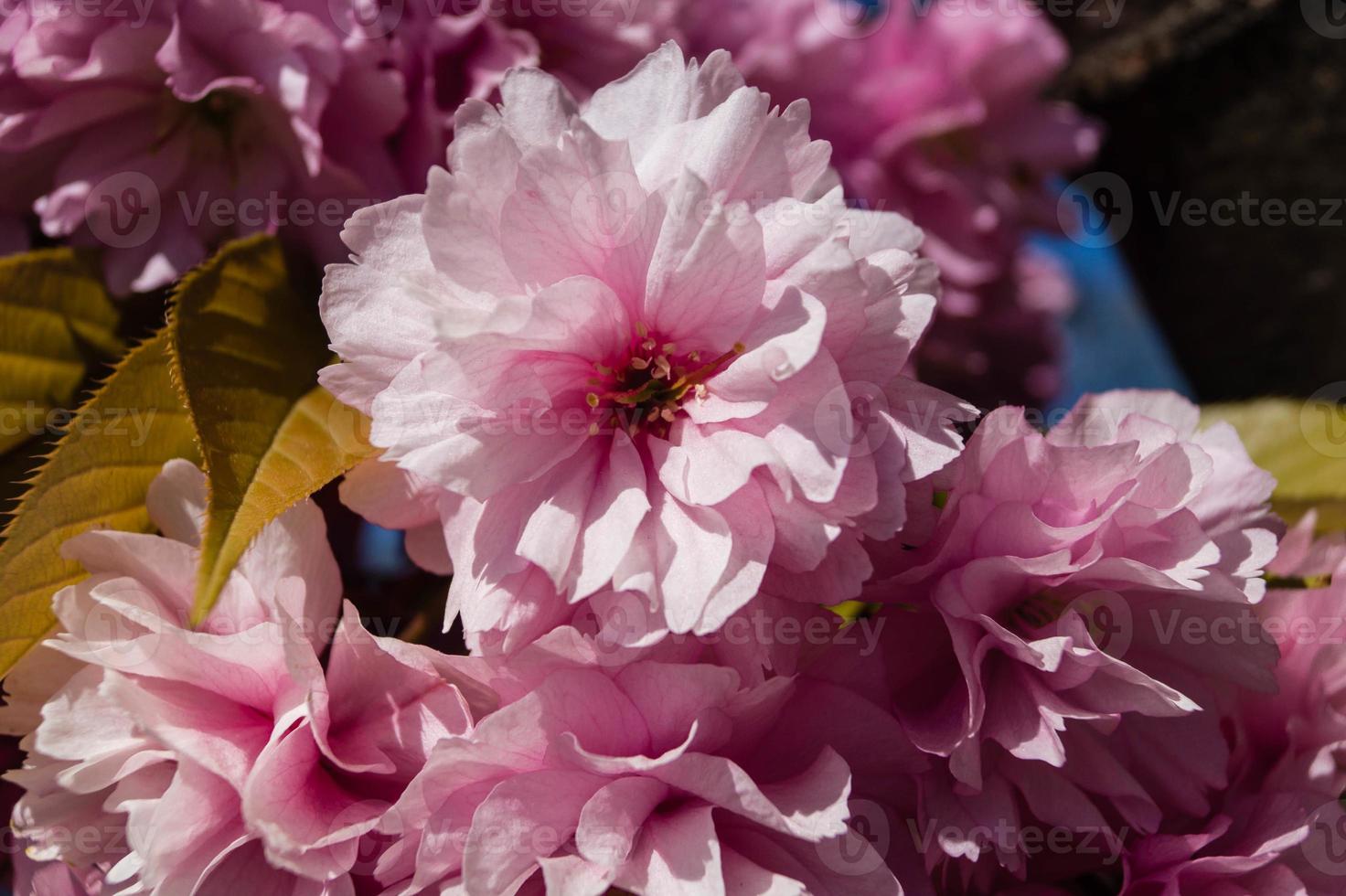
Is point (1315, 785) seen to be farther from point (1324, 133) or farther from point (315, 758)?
point (1324, 133)

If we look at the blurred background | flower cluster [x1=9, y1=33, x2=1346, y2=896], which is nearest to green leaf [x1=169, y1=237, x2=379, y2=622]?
flower cluster [x1=9, y1=33, x2=1346, y2=896]

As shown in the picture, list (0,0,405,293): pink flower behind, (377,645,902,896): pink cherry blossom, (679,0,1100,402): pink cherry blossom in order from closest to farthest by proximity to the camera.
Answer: (377,645,902,896): pink cherry blossom, (0,0,405,293): pink flower behind, (679,0,1100,402): pink cherry blossom

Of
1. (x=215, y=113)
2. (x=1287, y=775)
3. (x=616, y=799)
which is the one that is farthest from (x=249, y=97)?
(x=1287, y=775)

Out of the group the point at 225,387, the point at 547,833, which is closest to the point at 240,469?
the point at 225,387

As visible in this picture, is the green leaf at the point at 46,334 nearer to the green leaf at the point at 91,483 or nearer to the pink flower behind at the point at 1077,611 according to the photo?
the green leaf at the point at 91,483

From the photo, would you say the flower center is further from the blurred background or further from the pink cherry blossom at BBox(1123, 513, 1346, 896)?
the blurred background

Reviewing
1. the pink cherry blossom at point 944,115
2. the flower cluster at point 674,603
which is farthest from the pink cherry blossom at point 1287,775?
the pink cherry blossom at point 944,115
